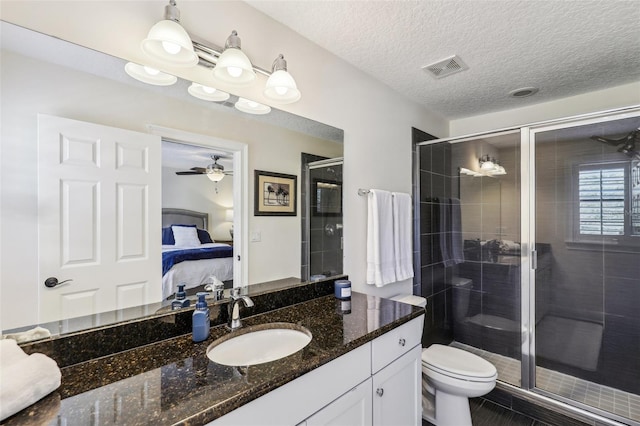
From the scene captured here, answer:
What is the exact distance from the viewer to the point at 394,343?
1.37m

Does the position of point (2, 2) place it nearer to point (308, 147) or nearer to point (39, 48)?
point (39, 48)

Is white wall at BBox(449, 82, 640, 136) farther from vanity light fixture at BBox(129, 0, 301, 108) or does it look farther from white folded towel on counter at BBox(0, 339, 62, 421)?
white folded towel on counter at BBox(0, 339, 62, 421)

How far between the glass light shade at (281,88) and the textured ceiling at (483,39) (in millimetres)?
295

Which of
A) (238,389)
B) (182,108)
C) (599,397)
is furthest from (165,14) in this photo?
(599,397)

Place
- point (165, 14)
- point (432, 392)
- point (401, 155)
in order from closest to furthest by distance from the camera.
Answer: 1. point (165, 14)
2. point (432, 392)
3. point (401, 155)

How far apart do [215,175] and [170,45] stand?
20.4 inches

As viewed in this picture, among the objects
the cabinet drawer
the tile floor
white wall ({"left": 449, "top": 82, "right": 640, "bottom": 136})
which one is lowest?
the tile floor

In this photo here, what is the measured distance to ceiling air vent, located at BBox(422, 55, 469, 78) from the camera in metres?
1.94

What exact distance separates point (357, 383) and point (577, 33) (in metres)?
2.11

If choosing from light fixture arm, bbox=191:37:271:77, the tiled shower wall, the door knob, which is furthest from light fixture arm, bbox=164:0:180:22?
the tiled shower wall

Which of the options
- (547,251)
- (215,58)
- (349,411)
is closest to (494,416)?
(547,251)

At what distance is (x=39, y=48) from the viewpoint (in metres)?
0.93

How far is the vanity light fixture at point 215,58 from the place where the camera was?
3.56ft

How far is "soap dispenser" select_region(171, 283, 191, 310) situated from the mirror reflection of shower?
2.12 ft
